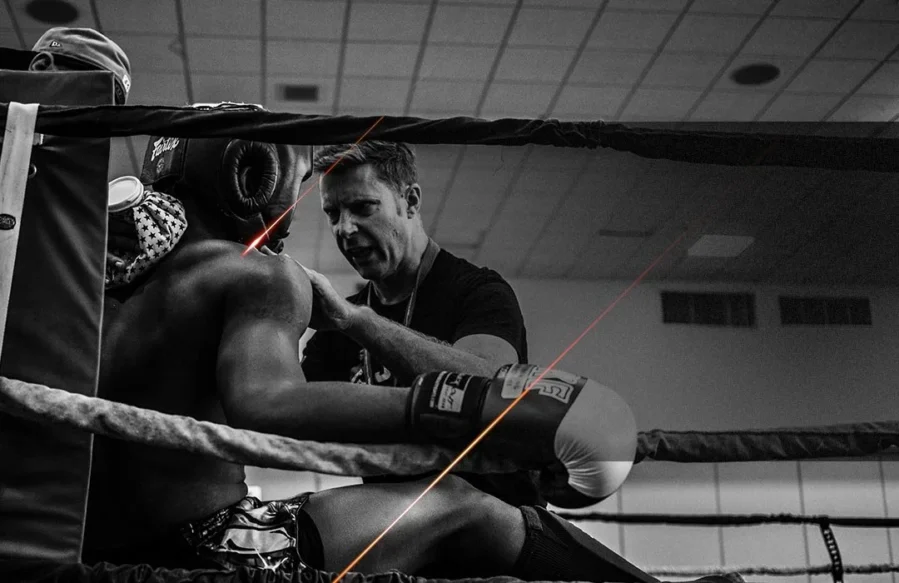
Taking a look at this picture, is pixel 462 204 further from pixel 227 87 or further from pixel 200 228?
pixel 200 228

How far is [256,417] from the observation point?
3.25 ft

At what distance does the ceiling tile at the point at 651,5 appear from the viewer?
3.93m

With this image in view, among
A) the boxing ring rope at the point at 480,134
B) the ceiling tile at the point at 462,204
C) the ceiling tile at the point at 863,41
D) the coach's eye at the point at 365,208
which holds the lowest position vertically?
the boxing ring rope at the point at 480,134

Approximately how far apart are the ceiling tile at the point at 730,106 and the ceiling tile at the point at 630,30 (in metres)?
0.62

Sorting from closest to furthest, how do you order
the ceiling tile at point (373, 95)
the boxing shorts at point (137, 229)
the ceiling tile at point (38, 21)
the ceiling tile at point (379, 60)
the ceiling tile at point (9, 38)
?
the boxing shorts at point (137, 229) → the ceiling tile at point (38, 21) → the ceiling tile at point (9, 38) → the ceiling tile at point (379, 60) → the ceiling tile at point (373, 95)

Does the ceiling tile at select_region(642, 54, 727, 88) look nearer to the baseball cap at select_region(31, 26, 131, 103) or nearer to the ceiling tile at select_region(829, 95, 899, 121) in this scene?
the ceiling tile at select_region(829, 95, 899, 121)

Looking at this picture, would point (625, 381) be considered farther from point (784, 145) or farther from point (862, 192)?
point (784, 145)

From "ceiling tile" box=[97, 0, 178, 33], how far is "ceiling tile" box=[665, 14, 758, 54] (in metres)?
2.23

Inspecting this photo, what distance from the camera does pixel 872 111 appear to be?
16.0 ft

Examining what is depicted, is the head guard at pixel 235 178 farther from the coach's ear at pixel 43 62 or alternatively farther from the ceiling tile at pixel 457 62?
the ceiling tile at pixel 457 62

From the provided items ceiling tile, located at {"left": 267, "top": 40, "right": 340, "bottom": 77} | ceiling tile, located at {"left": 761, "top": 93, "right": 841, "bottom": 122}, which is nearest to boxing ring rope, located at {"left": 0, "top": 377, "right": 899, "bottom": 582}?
ceiling tile, located at {"left": 267, "top": 40, "right": 340, "bottom": 77}

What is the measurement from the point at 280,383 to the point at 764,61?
3.92 metres

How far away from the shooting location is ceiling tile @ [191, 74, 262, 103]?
4477 mm

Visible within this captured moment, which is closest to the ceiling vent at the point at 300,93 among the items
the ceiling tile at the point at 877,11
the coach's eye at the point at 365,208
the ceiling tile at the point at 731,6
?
the ceiling tile at the point at 731,6
